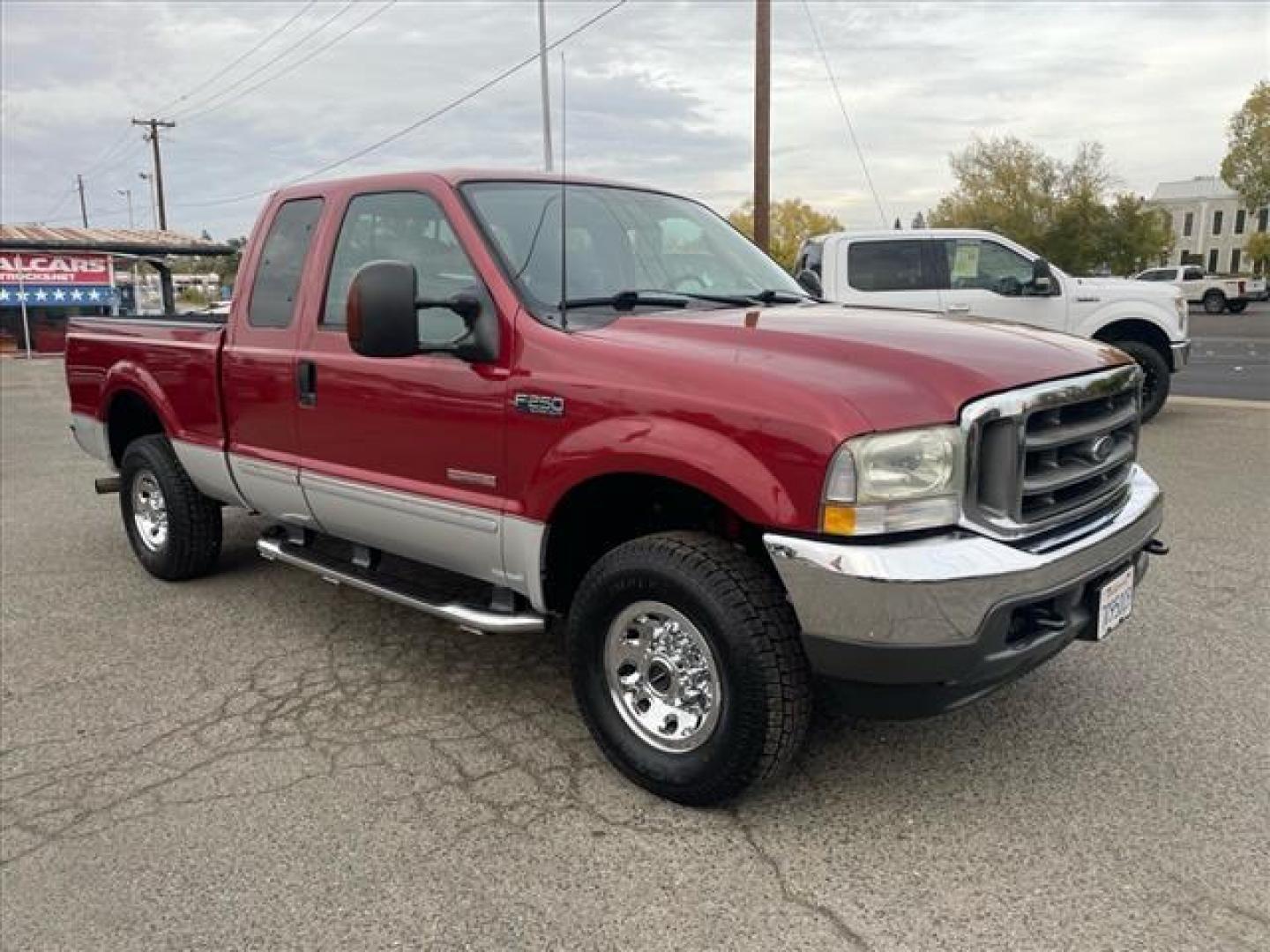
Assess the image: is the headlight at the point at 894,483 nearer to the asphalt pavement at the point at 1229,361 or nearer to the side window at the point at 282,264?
the side window at the point at 282,264

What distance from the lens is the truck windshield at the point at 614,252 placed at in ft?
11.7

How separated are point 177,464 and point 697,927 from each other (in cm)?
393

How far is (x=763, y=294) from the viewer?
4.05 m

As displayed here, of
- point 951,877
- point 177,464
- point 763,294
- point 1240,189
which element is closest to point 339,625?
point 177,464

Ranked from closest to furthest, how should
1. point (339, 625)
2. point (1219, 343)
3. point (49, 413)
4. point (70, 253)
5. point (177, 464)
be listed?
point (339, 625), point (177, 464), point (49, 413), point (1219, 343), point (70, 253)

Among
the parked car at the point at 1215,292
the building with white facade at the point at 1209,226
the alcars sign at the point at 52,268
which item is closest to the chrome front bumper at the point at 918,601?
the alcars sign at the point at 52,268

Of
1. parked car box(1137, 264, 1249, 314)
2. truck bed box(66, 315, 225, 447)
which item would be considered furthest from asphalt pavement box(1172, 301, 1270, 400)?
A: truck bed box(66, 315, 225, 447)

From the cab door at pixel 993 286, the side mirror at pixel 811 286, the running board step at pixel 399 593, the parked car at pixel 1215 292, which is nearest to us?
the running board step at pixel 399 593

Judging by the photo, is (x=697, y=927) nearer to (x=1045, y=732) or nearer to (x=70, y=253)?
(x=1045, y=732)

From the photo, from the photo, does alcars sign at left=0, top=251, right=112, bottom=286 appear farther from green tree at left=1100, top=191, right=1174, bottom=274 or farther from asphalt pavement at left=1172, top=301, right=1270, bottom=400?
green tree at left=1100, top=191, right=1174, bottom=274

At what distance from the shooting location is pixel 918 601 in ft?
8.28

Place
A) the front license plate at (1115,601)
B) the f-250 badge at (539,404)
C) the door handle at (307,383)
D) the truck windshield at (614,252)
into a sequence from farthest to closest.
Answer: the door handle at (307,383)
the truck windshield at (614,252)
the f-250 badge at (539,404)
the front license plate at (1115,601)

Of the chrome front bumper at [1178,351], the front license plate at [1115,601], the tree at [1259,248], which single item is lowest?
the front license plate at [1115,601]

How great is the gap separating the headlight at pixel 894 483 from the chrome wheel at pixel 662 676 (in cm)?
61
